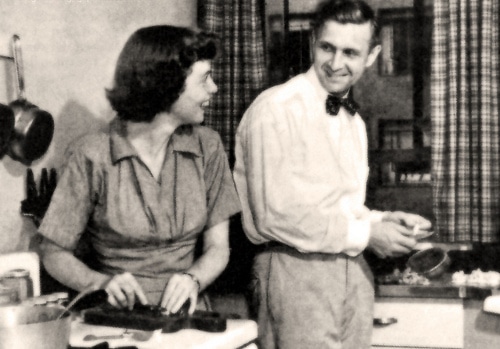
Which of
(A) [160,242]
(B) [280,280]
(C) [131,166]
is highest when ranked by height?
(C) [131,166]

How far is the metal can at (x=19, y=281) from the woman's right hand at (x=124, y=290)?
248 mm

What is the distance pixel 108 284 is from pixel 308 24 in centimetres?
200

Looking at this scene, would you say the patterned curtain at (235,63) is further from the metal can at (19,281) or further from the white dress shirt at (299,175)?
the metal can at (19,281)

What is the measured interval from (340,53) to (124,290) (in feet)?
3.09

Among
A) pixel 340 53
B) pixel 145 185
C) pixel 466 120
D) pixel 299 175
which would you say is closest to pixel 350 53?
pixel 340 53

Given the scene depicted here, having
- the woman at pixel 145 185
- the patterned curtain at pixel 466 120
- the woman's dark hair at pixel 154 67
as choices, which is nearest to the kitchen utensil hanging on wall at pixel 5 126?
the woman at pixel 145 185

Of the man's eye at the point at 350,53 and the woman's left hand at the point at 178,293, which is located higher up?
the man's eye at the point at 350,53

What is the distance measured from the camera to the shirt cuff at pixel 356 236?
2021mm

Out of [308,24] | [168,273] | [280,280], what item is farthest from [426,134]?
[168,273]

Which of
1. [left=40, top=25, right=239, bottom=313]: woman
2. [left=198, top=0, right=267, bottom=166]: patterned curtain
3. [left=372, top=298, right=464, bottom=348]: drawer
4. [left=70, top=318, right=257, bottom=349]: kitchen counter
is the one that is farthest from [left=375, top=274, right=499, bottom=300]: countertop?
[left=198, top=0, right=267, bottom=166]: patterned curtain

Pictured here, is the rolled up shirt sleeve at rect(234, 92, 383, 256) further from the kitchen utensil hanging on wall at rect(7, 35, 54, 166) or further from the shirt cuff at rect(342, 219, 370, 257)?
the kitchen utensil hanging on wall at rect(7, 35, 54, 166)

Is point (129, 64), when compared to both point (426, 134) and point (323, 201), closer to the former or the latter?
point (323, 201)

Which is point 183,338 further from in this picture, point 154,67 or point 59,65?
point 59,65

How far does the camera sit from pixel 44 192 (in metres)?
1.99
